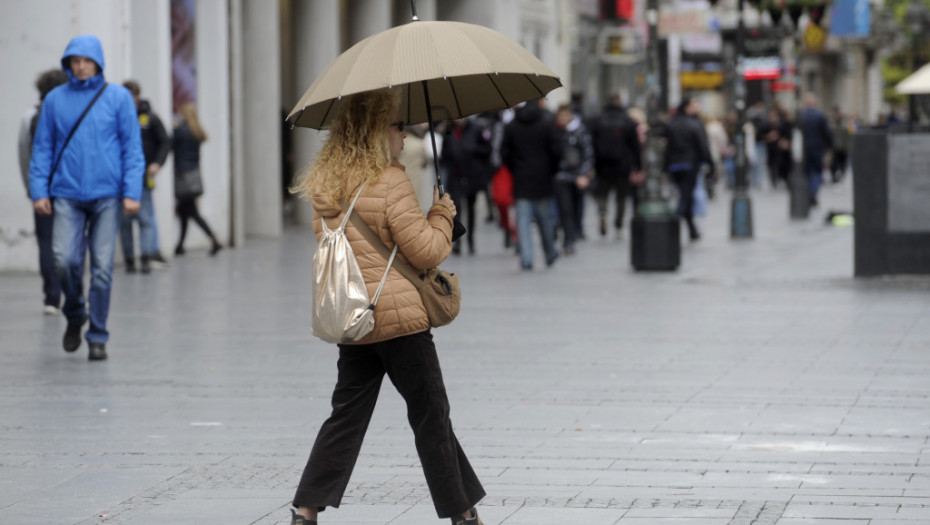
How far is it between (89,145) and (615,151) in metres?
13.6

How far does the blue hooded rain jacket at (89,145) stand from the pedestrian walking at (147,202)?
6.22m

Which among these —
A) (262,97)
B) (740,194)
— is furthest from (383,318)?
(262,97)

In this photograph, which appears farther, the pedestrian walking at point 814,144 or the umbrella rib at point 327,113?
the pedestrian walking at point 814,144

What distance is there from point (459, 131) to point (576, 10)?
2140cm

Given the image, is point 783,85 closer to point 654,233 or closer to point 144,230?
point 654,233

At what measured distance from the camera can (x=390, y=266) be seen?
5.55 metres

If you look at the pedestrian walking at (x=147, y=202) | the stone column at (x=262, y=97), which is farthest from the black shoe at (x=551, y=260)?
the stone column at (x=262, y=97)

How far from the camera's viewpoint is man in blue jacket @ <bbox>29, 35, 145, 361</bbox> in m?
10.4

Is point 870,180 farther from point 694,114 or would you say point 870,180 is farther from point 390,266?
point 390,266

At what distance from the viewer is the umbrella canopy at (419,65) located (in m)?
5.58

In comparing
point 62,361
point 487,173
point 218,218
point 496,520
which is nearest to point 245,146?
point 218,218

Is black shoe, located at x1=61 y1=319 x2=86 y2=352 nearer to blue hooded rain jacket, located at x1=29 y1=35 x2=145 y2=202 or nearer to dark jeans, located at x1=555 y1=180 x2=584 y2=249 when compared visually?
blue hooded rain jacket, located at x1=29 y1=35 x2=145 y2=202

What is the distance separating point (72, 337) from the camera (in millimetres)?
10969

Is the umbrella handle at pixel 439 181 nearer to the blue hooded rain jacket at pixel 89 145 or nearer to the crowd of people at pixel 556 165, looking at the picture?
the blue hooded rain jacket at pixel 89 145
